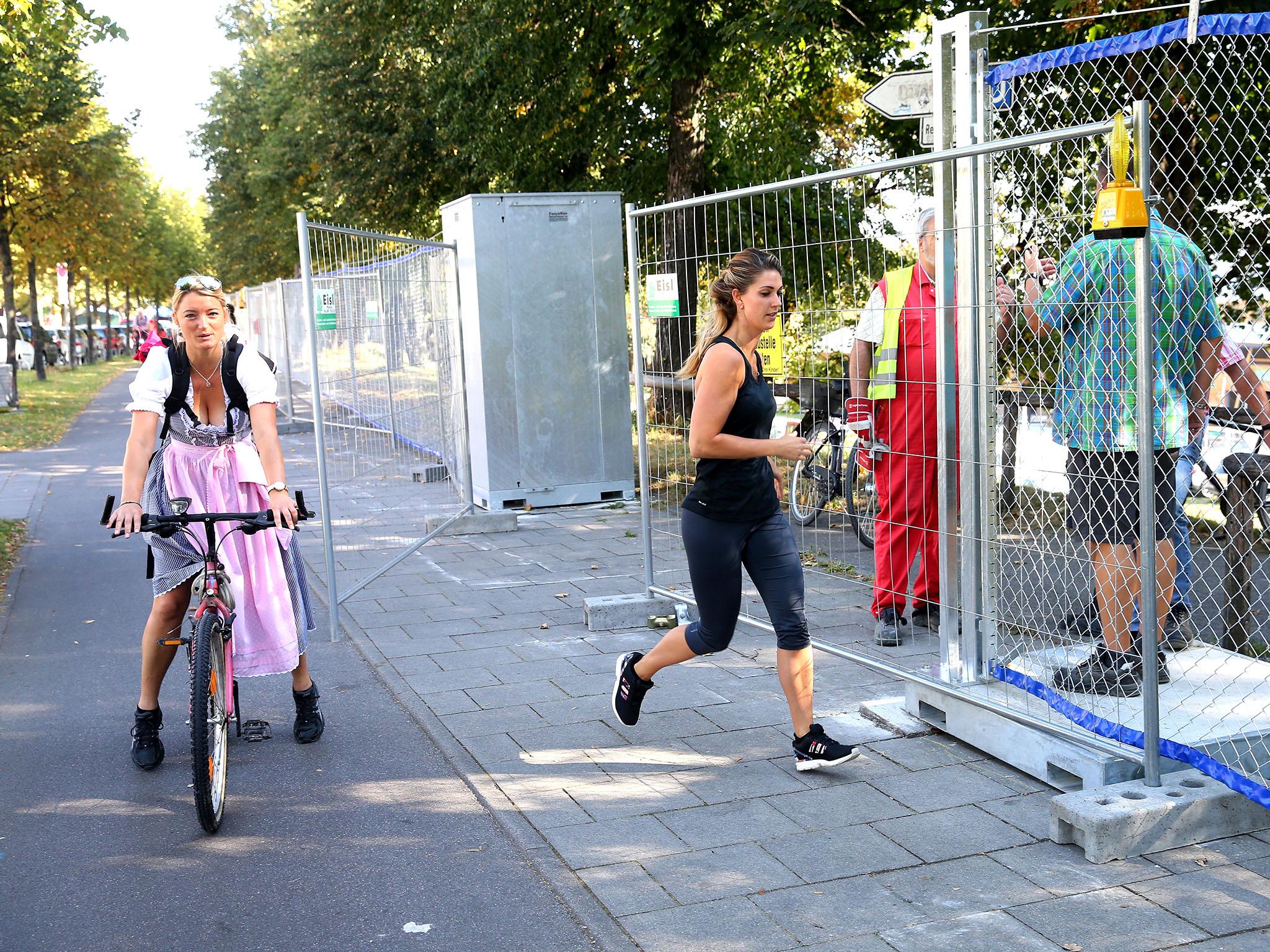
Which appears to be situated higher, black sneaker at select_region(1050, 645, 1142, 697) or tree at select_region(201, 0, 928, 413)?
tree at select_region(201, 0, 928, 413)

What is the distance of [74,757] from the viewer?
5.26 metres

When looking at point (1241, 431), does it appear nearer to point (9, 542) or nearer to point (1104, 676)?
point (1104, 676)

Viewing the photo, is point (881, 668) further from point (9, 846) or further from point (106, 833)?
point (9, 846)

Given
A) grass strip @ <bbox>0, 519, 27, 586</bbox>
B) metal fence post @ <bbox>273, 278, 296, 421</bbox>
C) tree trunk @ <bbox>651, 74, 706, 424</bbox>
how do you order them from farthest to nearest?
metal fence post @ <bbox>273, 278, 296, 421</bbox>
grass strip @ <bbox>0, 519, 27, 586</bbox>
tree trunk @ <bbox>651, 74, 706, 424</bbox>

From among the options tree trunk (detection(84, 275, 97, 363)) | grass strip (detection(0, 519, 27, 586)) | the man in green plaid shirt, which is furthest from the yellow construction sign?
tree trunk (detection(84, 275, 97, 363))

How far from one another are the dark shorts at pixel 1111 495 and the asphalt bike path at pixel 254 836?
7.93ft

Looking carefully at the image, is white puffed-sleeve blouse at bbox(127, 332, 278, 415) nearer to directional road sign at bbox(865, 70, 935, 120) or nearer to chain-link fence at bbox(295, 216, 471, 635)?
directional road sign at bbox(865, 70, 935, 120)

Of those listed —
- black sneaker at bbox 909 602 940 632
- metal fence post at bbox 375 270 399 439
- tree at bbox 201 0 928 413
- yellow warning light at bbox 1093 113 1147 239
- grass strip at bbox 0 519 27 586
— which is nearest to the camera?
yellow warning light at bbox 1093 113 1147 239

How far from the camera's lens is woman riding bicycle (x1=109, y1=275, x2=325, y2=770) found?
4832 millimetres

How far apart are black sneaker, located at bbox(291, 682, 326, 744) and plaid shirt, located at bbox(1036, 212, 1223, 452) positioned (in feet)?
10.7

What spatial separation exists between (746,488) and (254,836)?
7.02 feet

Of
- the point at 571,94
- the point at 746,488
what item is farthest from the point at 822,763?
the point at 571,94

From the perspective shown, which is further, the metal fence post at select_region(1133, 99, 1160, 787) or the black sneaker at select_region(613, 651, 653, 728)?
the black sneaker at select_region(613, 651, 653, 728)

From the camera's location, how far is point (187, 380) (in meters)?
4.86
